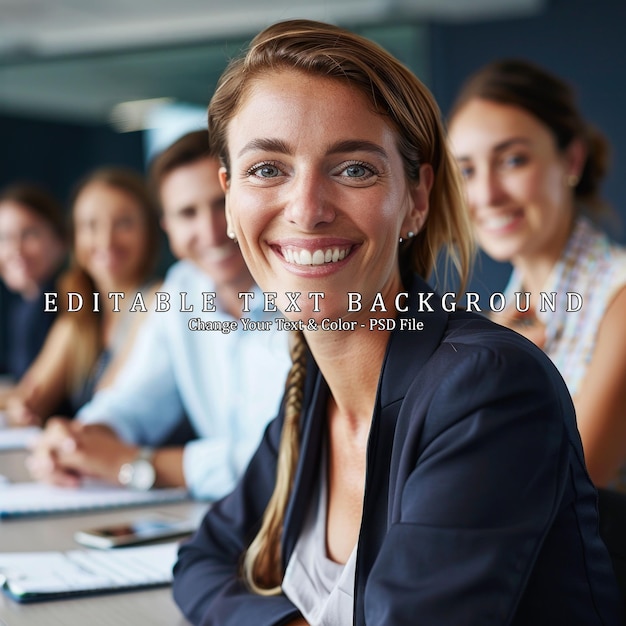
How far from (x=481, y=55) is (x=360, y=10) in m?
1.00

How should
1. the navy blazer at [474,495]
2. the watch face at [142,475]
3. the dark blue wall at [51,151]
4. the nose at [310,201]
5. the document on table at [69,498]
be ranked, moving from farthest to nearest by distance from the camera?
→ 1. the dark blue wall at [51,151]
2. the watch face at [142,475]
3. the document on table at [69,498]
4. the nose at [310,201]
5. the navy blazer at [474,495]

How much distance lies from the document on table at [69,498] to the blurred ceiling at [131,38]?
3.51 metres

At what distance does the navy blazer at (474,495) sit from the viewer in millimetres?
974

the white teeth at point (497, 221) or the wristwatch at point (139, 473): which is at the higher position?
the white teeth at point (497, 221)

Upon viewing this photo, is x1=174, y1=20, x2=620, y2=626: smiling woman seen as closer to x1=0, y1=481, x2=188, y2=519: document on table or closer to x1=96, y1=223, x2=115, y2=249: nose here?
x1=0, y1=481, x2=188, y2=519: document on table

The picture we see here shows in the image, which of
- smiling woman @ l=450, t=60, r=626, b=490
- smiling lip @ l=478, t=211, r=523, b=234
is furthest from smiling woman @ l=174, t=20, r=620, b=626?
smiling lip @ l=478, t=211, r=523, b=234

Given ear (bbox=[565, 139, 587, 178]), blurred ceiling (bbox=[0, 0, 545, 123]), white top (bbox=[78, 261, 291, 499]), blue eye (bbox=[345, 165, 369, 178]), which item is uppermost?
blurred ceiling (bbox=[0, 0, 545, 123])

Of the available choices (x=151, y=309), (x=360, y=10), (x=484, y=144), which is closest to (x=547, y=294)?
(x=484, y=144)

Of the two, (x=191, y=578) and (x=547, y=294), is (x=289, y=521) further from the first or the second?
(x=547, y=294)

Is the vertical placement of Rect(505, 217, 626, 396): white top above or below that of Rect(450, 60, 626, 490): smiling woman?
below

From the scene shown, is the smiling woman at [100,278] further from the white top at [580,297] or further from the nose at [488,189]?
the white top at [580,297]

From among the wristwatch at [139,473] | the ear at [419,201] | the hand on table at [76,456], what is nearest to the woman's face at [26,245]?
the hand on table at [76,456]

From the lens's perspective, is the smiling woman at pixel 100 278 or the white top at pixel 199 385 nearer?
the white top at pixel 199 385

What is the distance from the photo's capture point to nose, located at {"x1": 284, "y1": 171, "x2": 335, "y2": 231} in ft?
3.88
